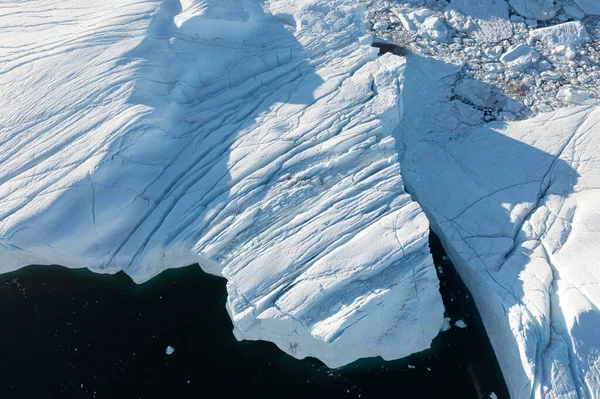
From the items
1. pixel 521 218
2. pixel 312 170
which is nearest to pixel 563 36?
pixel 521 218

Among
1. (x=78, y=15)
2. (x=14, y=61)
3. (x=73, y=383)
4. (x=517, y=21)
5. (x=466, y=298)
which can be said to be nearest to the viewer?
(x=73, y=383)

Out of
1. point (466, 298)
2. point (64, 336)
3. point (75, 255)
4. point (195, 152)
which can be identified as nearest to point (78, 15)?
point (195, 152)

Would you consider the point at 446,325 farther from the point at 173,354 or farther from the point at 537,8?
the point at 537,8

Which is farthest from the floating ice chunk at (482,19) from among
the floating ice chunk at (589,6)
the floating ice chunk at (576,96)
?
the floating ice chunk at (576,96)

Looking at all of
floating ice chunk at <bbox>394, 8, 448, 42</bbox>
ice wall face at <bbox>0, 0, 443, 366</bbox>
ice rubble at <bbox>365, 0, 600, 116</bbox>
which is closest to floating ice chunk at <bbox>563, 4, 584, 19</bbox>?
ice rubble at <bbox>365, 0, 600, 116</bbox>

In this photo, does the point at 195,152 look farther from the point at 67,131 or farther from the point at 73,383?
the point at 73,383
